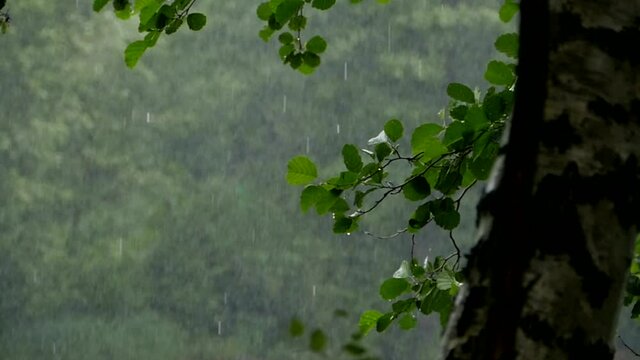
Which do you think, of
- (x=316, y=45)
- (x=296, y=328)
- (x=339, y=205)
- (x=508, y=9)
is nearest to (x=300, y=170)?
(x=339, y=205)

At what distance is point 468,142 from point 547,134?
111cm

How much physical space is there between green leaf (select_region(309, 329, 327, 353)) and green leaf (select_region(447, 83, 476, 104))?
1325mm

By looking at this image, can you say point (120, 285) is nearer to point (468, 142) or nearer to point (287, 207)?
point (287, 207)

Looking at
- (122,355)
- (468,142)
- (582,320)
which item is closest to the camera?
(582,320)

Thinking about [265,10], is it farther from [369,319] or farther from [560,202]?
[560,202]

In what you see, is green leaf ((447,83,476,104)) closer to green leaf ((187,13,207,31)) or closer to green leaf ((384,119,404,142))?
green leaf ((384,119,404,142))

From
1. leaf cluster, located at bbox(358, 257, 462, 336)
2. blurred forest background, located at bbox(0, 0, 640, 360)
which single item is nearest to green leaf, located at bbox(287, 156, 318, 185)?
leaf cluster, located at bbox(358, 257, 462, 336)

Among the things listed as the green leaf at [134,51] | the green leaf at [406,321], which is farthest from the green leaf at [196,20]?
the green leaf at [406,321]

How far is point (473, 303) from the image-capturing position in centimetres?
71

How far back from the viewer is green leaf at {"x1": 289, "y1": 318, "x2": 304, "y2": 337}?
A: 76cm

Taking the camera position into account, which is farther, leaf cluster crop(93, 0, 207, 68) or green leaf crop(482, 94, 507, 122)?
leaf cluster crop(93, 0, 207, 68)

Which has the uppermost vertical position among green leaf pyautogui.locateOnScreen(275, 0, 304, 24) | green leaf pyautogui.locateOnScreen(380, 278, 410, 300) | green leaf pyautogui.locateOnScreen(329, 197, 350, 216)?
green leaf pyautogui.locateOnScreen(275, 0, 304, 24)

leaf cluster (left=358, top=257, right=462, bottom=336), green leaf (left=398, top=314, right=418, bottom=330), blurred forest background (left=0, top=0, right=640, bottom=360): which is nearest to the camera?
leaf cluster (left=358, top=257, right=462, bottom=336)

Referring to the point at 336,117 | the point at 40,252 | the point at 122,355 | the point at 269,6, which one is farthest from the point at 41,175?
the point at 269,6
